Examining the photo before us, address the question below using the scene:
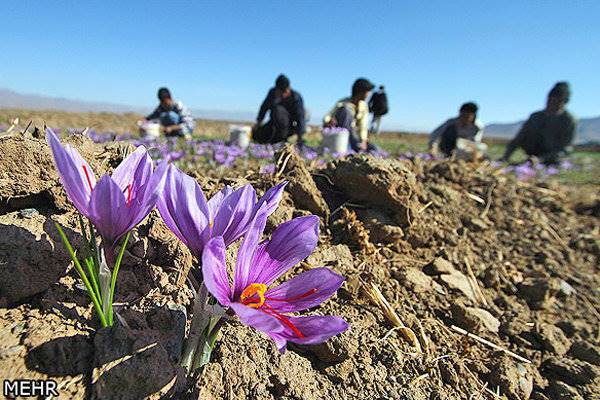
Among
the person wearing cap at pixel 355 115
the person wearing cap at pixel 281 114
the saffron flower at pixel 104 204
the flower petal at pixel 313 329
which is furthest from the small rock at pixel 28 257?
the person wearing cap at pixel 281 114

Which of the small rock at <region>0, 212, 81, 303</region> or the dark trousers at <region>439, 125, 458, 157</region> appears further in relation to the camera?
the dark trousers at <region>439, 125, 458, 157</region>

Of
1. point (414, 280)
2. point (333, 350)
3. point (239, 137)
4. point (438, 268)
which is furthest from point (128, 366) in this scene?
point (239, 137)

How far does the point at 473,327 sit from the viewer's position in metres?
1.40

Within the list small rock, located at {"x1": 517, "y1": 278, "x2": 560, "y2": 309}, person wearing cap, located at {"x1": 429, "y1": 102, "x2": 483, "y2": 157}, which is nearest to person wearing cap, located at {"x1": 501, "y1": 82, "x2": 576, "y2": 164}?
Answer: person wearing cap, located at {"x1": 429, "y1": 102, "x2": 483, "y2": 157}

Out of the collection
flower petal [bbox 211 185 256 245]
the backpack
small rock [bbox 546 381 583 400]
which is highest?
the backpack

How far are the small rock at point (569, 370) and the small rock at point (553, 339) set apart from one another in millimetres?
54

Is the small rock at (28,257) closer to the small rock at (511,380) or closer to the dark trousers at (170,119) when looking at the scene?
the small rock at (511,380)

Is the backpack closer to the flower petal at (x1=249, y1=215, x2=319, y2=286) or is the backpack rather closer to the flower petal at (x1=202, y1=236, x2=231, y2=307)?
the flower petal at (x1=249, y1=215, x2=319, y2=286)

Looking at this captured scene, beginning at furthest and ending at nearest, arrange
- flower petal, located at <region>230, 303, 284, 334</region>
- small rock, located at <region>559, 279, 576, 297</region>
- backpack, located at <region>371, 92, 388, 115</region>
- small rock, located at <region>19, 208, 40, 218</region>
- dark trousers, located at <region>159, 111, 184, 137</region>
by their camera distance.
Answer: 1. backpack, located at <region>371, 92, 388, 115</region>
2. dark trousers, located at <region>159, 111, 184, 137</region>
3. small rock, located at <region>559, 279, 576, 297</region>
4. small rock, located at <region>19, 208, 40, 218</region>
5. flower petal, located at <region>230, 303, 284, 334</region>

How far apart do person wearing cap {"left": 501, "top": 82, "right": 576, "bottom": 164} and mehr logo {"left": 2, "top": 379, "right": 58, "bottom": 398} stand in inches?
294

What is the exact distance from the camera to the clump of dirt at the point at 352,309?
2.78 feet

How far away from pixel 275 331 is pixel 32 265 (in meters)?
0.66

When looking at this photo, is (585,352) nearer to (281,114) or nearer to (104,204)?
(104,204)

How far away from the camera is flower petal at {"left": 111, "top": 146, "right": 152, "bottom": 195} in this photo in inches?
33.1
